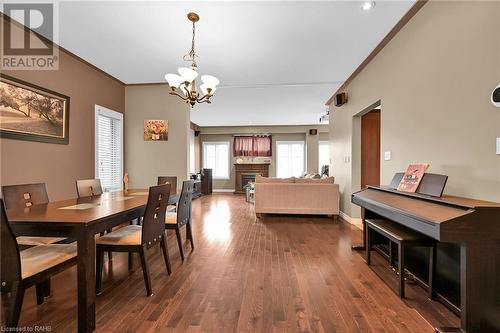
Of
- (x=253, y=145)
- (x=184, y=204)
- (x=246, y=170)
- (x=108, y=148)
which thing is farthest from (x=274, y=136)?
(x=184, y=204)

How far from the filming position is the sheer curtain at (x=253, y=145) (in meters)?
9.41

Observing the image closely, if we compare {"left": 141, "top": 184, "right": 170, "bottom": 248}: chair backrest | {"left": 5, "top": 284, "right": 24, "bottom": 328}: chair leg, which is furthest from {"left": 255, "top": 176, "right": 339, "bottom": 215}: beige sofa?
{"left": 5, "top": 284, "right": 24, "bottom": 328}: chair leg

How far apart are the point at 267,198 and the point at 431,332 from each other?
11.2 feet

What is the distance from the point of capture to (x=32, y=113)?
282 centimetres

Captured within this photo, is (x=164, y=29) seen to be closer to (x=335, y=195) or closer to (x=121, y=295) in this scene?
(x=121, y=295)

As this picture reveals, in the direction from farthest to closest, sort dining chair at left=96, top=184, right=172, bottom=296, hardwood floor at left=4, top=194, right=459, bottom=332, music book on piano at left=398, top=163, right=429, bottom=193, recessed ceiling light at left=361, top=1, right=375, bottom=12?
recessed ceiling light at left=361, top=1, right=375, bottom=12, music book on piano at left=398, top=163, right=429, bottom=193, dining chair at left=96, top=184, right=172, bottom=296, hardwood floor at left=4, top=194, right=459, bottom=332

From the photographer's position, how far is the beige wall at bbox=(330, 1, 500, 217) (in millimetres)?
1631

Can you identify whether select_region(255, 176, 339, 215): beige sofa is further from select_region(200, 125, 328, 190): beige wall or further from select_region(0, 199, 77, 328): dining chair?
select_region(200, 125, 328, 190): beige wall

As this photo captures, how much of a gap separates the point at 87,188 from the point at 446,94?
3845 millimetres

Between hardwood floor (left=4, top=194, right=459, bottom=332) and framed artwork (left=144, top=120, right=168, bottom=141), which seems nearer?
hardwood floor (left=4, top=194, right=459, bottom=332)

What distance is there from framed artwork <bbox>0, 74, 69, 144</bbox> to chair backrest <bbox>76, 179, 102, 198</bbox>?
2.86 ft

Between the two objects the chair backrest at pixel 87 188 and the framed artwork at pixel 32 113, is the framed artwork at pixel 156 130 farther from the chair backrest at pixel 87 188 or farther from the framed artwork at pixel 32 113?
the chair backrest at pixel 87 188

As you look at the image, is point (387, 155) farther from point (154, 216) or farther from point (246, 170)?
point (246, 170)

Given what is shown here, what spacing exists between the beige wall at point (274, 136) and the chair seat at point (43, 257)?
7.99 metres
